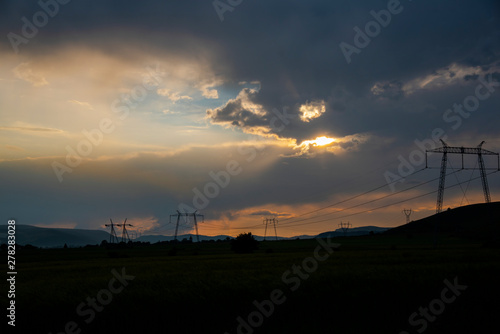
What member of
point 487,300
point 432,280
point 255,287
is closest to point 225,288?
point 255,287

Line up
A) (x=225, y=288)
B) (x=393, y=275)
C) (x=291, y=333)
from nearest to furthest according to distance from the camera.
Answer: (x=291, y=333)
(x=225, y=288)
(x=393, y=275)

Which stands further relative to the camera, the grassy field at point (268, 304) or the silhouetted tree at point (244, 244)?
the silhouetted tree at point (244, 244)

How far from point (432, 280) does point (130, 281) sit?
21474 millimetres

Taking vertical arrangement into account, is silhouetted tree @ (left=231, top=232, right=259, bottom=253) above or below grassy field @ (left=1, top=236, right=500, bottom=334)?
above

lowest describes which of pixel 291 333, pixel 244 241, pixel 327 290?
pixel 291 333

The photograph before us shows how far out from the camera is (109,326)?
78.9 feet

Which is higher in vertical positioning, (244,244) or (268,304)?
(244,244)

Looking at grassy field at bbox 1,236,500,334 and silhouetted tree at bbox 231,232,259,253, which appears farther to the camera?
silhouetted tree at bbox 231,232,259,253

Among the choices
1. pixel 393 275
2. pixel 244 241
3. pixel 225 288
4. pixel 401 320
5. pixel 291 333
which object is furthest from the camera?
pixel 244 241

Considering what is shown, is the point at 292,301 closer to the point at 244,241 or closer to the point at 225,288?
the point at 225,288

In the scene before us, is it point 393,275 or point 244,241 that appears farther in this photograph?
point 244,241

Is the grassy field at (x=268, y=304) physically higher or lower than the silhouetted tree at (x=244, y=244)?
lower

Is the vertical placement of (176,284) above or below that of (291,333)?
above

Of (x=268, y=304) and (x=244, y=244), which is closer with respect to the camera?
(x=268, y=304)
